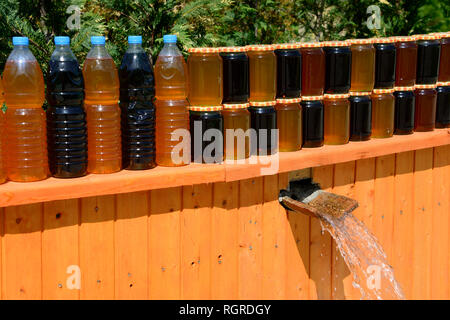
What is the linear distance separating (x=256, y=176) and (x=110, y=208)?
0.67 meters

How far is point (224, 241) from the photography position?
114 inches

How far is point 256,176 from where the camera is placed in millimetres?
2873

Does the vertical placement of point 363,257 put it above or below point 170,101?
below

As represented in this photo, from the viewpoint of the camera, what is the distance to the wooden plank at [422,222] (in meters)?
3.56

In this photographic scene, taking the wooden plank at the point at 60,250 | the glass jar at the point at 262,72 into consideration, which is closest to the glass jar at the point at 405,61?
the glass jar at the point at 262,72

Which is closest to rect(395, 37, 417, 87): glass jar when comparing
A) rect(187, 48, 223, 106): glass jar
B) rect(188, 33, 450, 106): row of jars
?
rect(188, 33, 450, 106): row of jars

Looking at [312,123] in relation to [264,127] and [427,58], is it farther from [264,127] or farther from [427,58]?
[427,58]

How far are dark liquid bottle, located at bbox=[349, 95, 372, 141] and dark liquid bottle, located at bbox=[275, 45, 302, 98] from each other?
0.35 meters

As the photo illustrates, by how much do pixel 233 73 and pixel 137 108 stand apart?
462 millimetres

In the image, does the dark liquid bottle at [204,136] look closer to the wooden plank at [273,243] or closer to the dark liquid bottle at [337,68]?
the wooden plank at [273,243]

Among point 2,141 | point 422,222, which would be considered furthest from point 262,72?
point 422,222

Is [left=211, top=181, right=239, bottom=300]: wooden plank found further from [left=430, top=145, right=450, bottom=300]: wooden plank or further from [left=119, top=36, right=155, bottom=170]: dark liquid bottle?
[left=430, top=145, right=450, bottom=300]: wooden plank
